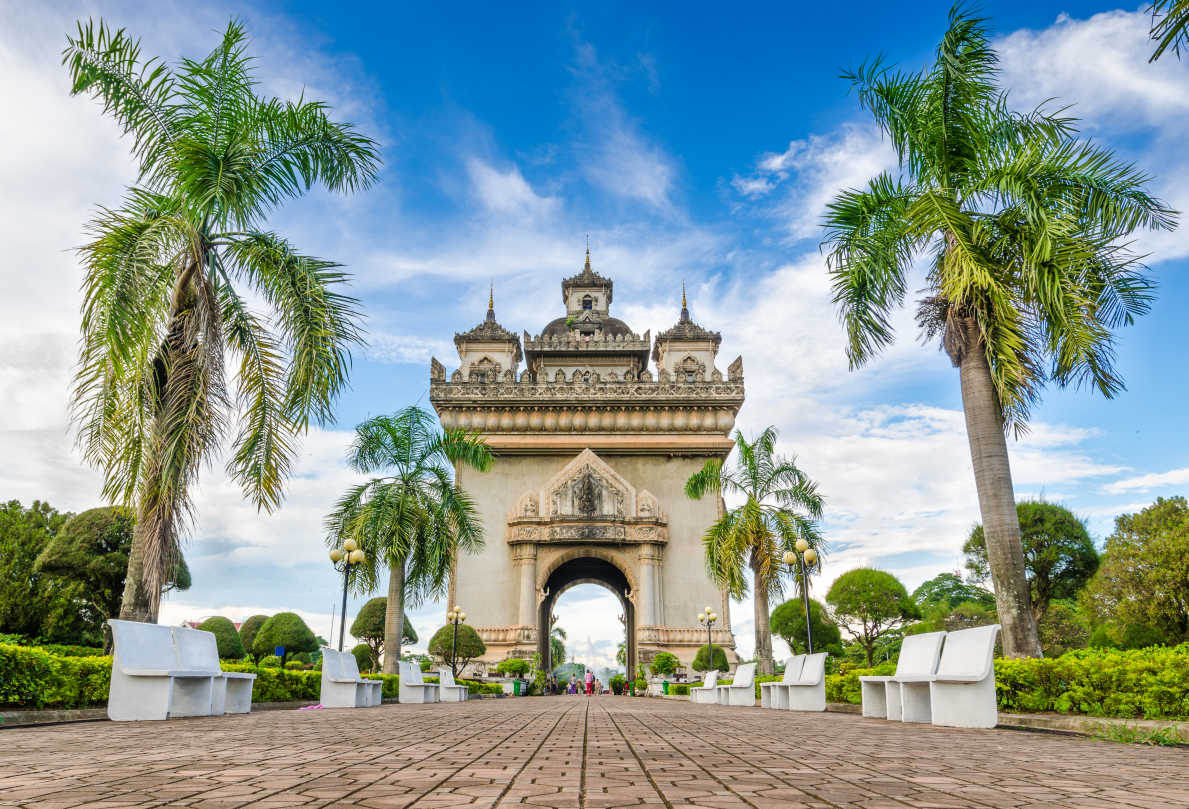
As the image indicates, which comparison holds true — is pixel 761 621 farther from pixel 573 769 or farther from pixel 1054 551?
pixel 1054 551

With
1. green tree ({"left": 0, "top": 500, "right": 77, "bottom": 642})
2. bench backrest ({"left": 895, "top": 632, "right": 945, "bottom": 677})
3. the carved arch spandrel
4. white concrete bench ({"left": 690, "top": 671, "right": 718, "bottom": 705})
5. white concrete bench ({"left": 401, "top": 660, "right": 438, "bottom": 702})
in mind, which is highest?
the carved arch spandrel

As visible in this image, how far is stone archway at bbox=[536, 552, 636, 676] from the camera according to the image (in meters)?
34.2

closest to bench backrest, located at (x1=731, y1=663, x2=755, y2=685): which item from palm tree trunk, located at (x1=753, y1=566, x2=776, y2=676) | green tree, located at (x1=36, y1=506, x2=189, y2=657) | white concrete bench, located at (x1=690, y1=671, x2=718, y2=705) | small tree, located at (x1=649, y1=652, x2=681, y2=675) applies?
white concrete bench, located at (x1=690, y1=671, x2=718, y2=705)

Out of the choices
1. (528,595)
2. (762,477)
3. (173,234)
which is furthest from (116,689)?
(528,595)

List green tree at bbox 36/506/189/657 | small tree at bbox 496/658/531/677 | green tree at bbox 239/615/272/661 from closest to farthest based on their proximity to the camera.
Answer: green tree at bbox 36/506/189/657 → small tree at bbox 496/658/531/677 → green tree at bbox 239/615/272/661

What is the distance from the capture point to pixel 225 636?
94.1 ft

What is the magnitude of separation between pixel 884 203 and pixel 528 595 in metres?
23.9

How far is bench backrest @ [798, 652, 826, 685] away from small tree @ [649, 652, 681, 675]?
58.6 feet

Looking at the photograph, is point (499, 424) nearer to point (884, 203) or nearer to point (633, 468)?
point (633, 468)

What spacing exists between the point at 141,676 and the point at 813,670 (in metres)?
9.02

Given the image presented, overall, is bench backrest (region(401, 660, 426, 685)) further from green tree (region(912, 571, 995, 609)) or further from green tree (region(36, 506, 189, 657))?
green tree (region(912, 571, 995, 609))

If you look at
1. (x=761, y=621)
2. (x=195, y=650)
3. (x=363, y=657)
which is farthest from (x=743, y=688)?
(x=363, y=657)

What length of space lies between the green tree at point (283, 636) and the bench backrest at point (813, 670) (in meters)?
25.1

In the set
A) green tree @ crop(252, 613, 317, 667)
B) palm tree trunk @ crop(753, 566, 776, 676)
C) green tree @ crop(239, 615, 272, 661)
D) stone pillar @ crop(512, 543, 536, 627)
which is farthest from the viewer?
green tree @ crop(239, 615, 272, 661)
